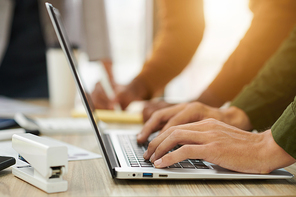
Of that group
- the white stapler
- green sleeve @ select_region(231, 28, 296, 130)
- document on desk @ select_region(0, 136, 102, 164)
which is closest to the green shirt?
green sleeve @ select_region(231, 28, 296, 130)

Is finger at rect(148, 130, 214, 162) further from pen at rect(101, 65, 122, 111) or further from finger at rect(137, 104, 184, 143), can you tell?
pen at rect(101, 65, 122, 111)

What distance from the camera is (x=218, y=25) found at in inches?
123

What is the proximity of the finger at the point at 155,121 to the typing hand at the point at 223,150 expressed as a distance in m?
0.18

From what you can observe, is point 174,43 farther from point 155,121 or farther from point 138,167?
point 138,167

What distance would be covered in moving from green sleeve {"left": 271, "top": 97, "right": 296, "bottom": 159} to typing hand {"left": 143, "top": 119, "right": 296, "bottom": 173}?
0.03ft

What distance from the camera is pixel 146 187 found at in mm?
466

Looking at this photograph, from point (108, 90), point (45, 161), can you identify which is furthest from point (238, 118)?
point (108, 90)

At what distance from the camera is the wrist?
2.77 feet

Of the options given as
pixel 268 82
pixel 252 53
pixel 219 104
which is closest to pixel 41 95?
pixel 219 104

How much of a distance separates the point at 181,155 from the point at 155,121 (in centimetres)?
27

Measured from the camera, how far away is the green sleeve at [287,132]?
51 cm

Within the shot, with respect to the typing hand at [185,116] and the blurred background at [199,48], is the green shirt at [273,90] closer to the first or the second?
the typing hand at [185,116]

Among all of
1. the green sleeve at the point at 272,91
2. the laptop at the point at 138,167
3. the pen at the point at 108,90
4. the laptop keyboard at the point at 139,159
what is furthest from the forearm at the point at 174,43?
the laptop at the point at 138,167

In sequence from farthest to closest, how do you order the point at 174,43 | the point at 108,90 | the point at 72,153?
the point at 174,43 < the point at 108,90 < the point at 72,153
